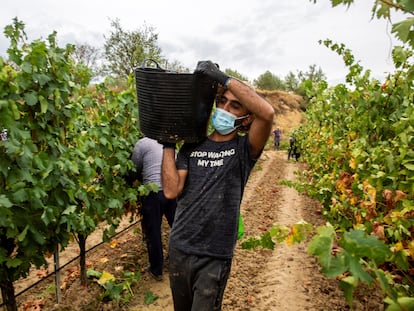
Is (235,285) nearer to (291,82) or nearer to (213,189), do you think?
(213,189)

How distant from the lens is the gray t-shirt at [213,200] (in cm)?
200

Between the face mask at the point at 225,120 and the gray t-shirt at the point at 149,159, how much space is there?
227 cm

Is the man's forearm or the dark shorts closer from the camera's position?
the dark shorts

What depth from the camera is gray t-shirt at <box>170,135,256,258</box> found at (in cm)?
200

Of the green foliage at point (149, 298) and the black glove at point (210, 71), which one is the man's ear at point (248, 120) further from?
the green foliage at point (149, 298)

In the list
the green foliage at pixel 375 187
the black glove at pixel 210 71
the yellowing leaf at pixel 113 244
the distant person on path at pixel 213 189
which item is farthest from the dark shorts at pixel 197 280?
the yellowing leaf at pixel 113 244

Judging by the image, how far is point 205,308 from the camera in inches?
76.7

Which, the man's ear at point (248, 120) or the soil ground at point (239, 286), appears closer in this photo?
the man's ear at point (248, 120)

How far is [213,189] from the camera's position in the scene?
203cm

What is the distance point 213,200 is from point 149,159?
2.44 metres

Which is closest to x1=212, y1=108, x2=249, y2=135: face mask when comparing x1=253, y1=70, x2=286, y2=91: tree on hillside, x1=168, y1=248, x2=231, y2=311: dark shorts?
x1=168, y1=248, x2=231, y2=311: dark shorts

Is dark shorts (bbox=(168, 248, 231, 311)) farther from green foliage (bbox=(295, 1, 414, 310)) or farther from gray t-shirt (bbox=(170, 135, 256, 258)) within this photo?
green foliage (bbox=(295, 1, 414, 310))

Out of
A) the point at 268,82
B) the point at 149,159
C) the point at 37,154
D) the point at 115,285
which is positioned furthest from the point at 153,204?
the point at 268,82

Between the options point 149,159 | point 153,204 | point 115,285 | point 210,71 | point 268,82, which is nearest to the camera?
point 210,71
